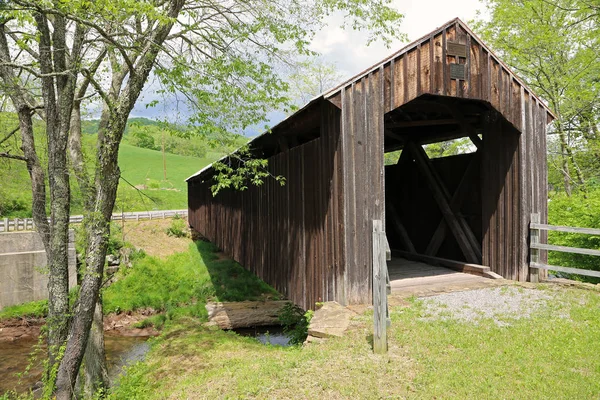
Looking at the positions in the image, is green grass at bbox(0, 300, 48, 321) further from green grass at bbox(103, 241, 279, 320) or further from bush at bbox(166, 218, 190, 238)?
bush at bbox(166, 218, 190, 238)

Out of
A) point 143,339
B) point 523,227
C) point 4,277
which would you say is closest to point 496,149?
point 523,227

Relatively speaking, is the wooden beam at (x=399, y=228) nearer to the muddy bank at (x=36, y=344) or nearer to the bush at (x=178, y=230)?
the muddy bank at (x=36, y=344)

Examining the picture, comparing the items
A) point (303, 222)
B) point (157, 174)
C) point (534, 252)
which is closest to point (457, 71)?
point (534, 252)

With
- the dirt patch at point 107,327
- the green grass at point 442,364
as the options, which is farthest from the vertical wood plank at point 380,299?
the dirt patch at point 107,327

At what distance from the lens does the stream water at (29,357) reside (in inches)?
398

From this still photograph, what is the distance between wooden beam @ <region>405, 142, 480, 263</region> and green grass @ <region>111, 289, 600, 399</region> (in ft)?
8.91

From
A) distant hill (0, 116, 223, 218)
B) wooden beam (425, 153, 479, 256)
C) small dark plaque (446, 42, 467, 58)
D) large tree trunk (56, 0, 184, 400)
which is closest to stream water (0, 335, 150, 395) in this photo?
large tree trunk (56, 0, 184, 400)

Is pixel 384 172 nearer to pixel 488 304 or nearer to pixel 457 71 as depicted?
pixel 457 71

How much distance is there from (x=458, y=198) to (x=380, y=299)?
5.81 meters

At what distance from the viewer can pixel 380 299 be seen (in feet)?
14.2

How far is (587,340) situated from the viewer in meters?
4.43

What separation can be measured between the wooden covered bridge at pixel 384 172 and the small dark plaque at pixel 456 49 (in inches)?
0.8

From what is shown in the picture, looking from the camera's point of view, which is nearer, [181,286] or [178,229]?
[181,286]

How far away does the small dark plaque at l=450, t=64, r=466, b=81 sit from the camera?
6602 millimetres
